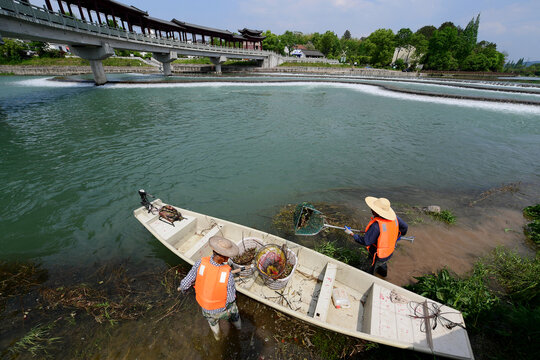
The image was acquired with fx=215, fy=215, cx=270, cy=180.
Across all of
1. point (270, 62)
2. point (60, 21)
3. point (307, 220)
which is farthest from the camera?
point (270, 62)

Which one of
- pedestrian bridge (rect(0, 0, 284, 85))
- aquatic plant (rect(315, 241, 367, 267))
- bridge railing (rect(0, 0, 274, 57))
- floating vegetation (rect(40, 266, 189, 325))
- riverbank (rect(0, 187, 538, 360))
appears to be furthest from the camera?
pedestrian bridge (rect(0, 0, 284, 85))

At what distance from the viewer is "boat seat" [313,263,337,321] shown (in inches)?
179

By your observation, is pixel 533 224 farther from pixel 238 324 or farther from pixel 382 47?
pixel 382 47

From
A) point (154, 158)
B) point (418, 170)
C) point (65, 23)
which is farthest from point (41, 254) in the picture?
point (65, 23)

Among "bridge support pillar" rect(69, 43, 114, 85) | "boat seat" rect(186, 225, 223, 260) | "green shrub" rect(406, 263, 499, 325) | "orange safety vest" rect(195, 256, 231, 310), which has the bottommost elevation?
"boat seat" rect(186, 225, 223, 260)

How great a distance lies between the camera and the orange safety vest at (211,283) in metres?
3.81

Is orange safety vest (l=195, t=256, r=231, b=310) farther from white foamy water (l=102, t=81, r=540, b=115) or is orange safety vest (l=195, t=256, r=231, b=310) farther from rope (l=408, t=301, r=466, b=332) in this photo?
white foamy water (l=102, t=81, r=540, b=115)

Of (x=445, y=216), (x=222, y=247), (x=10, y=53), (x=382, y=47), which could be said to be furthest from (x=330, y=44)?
(x=222, y=247)

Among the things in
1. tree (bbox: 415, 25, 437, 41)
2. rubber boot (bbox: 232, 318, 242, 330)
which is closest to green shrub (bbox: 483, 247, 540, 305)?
rubber boot (bbox: 232, 318, 242, 330)

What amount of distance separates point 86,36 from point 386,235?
4973cm

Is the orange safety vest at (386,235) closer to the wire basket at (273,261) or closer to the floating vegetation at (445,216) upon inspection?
the wire basket at (273,261)

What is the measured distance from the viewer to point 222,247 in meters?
3.72

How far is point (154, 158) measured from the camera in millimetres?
13680

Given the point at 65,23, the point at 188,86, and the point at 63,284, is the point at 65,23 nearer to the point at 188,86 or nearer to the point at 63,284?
the point at 188,86
